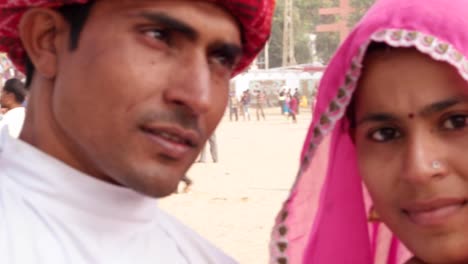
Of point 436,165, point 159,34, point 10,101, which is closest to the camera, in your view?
point 436,165

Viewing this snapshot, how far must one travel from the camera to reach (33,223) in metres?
1.67

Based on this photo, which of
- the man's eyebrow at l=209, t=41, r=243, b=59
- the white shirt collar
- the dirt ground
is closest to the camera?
the white shirt collar

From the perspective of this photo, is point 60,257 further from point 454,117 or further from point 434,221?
point 454,117

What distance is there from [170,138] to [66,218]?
13.5 inches

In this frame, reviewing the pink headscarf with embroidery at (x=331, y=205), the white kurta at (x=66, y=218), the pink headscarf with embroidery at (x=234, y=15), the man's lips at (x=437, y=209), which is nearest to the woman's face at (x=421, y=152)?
the man's lips at (x=437, y=209)

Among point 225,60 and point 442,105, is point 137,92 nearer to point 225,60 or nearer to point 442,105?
point 225,60

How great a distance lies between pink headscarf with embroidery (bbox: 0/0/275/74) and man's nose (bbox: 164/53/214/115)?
0.66 ft

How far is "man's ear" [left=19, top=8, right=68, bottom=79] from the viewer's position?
1826 millimetres

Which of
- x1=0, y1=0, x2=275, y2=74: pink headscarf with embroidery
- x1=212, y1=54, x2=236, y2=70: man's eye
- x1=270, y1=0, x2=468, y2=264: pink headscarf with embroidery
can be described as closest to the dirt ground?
x1=270, y1=0, x2=468, y2=264: pink headscarf with embroidery

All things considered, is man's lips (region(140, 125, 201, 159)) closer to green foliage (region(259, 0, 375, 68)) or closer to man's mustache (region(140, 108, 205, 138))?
man's mustache (region(140, 108, 205, 138))

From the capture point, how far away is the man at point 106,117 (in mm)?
1728

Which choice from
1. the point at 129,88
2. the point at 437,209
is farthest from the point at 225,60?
the point at 437,209

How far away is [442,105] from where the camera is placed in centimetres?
172

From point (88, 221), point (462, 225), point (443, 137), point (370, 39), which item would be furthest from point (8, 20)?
point (462, 225)
